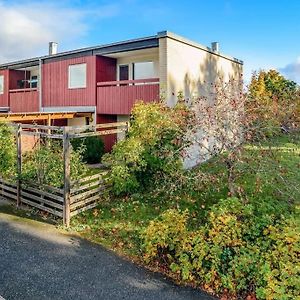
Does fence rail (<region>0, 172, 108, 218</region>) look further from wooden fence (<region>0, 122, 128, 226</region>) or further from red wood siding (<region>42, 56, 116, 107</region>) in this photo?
red wood siding (<region>42, 56, 116, 107</region>)

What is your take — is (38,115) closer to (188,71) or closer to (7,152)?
(7,152)

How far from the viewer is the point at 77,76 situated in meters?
19.6

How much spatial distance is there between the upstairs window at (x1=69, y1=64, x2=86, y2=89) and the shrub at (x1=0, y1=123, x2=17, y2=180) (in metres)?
8.12

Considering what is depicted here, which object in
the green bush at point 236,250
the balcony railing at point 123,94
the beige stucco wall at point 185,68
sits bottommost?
the green bush at point 236,250

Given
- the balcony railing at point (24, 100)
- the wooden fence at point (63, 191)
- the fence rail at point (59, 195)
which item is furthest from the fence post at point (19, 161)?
the balcony railing at point (24, 100)

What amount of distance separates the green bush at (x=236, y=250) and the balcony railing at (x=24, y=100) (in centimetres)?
1753

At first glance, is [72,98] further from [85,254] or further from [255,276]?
[255,276]

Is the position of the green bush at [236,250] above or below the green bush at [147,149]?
below

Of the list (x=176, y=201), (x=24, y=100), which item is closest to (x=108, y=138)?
(x=24, y=100)

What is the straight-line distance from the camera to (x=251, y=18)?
17.5 meters

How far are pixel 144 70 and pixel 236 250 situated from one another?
46.5 ft

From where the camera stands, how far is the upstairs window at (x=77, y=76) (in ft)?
62.9

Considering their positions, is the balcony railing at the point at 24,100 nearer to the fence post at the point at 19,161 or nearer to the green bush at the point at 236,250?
the fence post at the point at 19,161

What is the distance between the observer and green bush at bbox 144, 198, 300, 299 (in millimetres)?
5672
